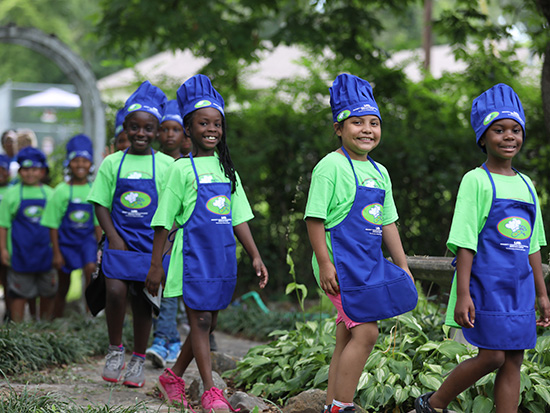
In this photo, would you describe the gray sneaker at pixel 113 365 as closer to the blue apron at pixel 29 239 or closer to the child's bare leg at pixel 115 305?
the child's bare leg at pixel 115 305

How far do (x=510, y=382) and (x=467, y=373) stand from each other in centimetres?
22

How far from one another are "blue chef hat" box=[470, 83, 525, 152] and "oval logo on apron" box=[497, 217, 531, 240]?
18.6 inches

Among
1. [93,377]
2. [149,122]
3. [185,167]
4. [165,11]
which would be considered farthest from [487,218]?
[165,11]

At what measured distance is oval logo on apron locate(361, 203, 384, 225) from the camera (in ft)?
11.6

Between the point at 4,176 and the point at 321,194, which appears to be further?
the point at 4,176

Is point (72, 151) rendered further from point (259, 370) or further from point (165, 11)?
point (259, 370)

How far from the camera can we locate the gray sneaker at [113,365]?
4.58 meters

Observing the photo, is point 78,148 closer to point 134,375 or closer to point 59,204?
point 59,204

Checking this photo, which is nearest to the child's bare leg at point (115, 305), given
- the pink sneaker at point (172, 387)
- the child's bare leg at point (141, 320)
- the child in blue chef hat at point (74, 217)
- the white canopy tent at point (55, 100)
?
the child's bare leg at point (141, 320)

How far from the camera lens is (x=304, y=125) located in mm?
9016

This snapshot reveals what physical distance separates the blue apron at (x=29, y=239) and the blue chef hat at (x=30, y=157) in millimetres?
268

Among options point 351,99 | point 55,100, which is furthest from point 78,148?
point 55,100

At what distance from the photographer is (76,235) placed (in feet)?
23.2

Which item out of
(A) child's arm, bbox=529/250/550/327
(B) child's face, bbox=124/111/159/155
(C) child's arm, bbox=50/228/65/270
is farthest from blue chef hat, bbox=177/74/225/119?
(C) child's arm, bbox=50/228/65/270
